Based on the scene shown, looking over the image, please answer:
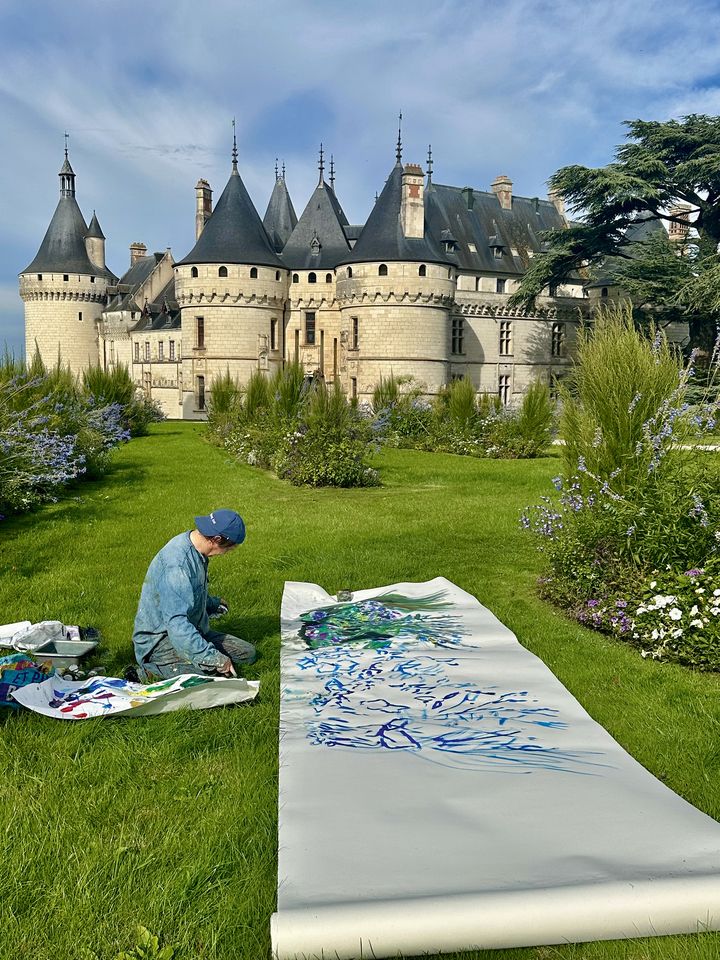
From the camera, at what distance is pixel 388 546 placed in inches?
320

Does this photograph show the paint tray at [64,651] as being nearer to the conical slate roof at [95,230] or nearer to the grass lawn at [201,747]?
the grass lawn at [201,747]

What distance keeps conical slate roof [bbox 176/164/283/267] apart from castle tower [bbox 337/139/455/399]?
410 centimetres

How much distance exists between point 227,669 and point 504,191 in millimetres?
39614

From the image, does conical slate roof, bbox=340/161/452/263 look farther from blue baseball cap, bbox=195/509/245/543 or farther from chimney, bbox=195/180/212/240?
blue baseball cap, bbox=195/509/245/543

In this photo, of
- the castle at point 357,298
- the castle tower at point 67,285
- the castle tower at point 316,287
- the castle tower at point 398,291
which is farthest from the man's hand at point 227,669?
the castle tower at point 67,285

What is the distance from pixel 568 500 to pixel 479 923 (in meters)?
4.13

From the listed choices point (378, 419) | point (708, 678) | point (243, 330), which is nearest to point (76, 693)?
point (708, 678)

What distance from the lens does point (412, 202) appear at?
31891 millimetres

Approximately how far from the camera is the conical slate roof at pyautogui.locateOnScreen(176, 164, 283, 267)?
33.9 m

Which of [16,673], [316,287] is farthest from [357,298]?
[16,673]

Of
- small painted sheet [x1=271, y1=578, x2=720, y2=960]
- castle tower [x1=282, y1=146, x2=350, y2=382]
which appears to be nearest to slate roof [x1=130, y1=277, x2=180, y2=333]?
castle tower [x1=282, y1=146, x2=350, y2=382]

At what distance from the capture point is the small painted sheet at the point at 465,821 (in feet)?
7.66

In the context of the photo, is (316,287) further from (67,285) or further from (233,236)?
(67,285)

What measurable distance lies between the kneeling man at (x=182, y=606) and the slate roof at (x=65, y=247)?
46858mm
